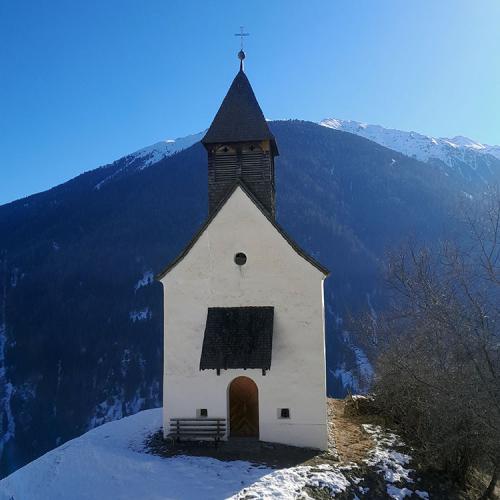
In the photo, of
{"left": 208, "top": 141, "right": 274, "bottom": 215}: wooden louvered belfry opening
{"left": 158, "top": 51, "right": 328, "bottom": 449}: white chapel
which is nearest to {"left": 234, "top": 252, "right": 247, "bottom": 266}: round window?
{"left": 158, "top": 51, "right": 328, "bottom": 449}: white chapel

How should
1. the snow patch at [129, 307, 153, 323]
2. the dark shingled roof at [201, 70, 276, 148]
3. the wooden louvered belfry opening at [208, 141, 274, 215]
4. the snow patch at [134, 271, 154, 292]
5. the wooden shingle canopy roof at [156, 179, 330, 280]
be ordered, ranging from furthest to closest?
the snow patch at [134, 271, 154, 292] < the snow patch at [129, 307, 153, 323] < the dark shingled roof at [201, 70, 276, 148] < the wooden louvered belfry opening at [208, 141, 274, 215] < the wooden shingle canopy roof at [156, 179, 330, 280]

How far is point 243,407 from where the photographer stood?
1784cm

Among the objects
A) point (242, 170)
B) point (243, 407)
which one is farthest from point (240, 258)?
point (243, 407)

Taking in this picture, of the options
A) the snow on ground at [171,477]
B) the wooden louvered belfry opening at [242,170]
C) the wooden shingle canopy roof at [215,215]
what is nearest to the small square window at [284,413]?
the snow on ground at [171,477]

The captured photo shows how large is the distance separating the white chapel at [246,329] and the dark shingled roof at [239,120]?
6.40 ft

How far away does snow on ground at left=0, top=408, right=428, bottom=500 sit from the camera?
12.8 meters

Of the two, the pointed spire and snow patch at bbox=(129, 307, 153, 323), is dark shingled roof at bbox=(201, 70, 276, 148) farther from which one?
snow patch at bbox=(129, 307, 153, 323)

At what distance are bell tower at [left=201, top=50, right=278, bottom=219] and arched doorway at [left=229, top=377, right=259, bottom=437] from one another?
255 inches

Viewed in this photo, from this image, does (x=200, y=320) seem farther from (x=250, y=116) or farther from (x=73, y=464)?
(x=250, y=116)

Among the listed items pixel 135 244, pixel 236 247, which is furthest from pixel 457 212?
pixel 135 244

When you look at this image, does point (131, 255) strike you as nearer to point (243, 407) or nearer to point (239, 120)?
point (239, 120)

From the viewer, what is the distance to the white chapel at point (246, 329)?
659 inches

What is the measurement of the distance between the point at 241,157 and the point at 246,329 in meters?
6.71

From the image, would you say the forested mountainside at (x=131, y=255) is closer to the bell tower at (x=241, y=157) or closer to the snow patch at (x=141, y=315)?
the snow patch at (x=141, y=315)
